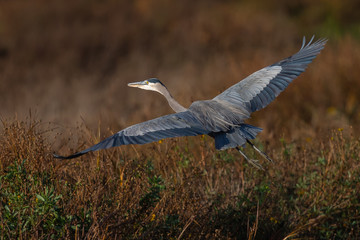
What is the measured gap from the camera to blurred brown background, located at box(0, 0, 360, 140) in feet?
27.9

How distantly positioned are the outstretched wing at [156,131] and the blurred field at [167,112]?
25cm

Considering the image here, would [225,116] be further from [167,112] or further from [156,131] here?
[167,112]

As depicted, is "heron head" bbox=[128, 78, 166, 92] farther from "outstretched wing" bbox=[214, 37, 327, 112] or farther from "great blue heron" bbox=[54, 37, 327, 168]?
"outstretched wing" bbox=[214, 37, 327, 112]

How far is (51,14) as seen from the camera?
13672mm

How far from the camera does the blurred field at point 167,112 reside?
12.9ft

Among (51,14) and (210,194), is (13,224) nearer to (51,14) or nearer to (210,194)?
(210,194)

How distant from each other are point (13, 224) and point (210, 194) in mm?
1827

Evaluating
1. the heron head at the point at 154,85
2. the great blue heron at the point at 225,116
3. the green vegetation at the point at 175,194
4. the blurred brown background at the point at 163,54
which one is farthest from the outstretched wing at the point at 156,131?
the blurred brown background at the point at 163,54

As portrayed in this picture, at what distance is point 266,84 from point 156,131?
1.27m

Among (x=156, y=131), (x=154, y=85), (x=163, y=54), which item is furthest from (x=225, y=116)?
(x=163, y=54)

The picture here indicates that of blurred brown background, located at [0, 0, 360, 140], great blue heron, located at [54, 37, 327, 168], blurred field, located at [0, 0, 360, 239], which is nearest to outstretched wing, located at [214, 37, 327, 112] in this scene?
great blue heron, located at [54, 37, 327, 168]

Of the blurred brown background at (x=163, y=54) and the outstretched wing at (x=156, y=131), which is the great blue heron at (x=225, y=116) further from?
the blurred brown background at (x=163, y=54)

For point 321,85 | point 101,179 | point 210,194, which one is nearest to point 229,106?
point 210,194

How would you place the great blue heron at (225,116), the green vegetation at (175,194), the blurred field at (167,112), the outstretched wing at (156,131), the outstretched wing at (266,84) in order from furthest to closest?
the outstretched wing at (266,84) → the great blue heron at (225,116) → the outstretched wing at (156,131) → the blurred field at (167,112) → the green vegetation at (175,194)
